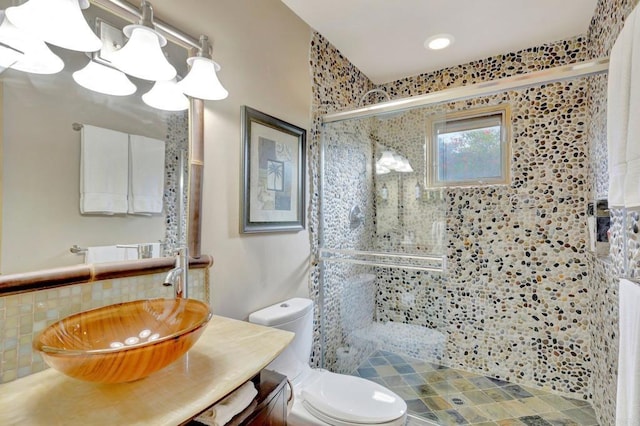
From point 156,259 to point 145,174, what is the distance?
329 millimetres

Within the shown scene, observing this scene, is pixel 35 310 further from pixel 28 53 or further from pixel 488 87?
pixel 488 87

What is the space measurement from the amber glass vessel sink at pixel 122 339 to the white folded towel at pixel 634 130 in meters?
1.32

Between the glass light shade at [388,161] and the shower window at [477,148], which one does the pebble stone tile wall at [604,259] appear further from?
the glass light shade at [388,161]

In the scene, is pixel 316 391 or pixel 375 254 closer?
pixel 316 391

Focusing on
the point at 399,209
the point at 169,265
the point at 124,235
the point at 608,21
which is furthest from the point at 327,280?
the point at 608,21

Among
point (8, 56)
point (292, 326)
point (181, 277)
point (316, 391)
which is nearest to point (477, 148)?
point (292, 326)

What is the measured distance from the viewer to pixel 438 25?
2082 millimetres

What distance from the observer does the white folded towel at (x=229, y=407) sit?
802 millimetres

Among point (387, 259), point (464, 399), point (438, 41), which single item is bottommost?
point (464, 399)

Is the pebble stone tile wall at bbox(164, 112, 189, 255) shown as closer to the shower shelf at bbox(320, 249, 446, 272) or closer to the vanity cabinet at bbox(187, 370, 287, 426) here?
the vanity cabinet at bbox(187, 370, 287, 426)

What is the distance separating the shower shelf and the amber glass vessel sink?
50.5 inches

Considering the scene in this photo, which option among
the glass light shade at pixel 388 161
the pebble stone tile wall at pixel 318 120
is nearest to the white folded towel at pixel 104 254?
the pebble stone tile wall at pixel 318 120

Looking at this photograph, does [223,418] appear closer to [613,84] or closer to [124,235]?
[124,235]

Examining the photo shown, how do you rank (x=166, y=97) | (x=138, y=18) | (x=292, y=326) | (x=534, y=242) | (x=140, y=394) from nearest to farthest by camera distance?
(x=140, y=394) < (x=138, y=18) < (x=166, y=97) < (x=292, y=326) < (x=534, y=242)
